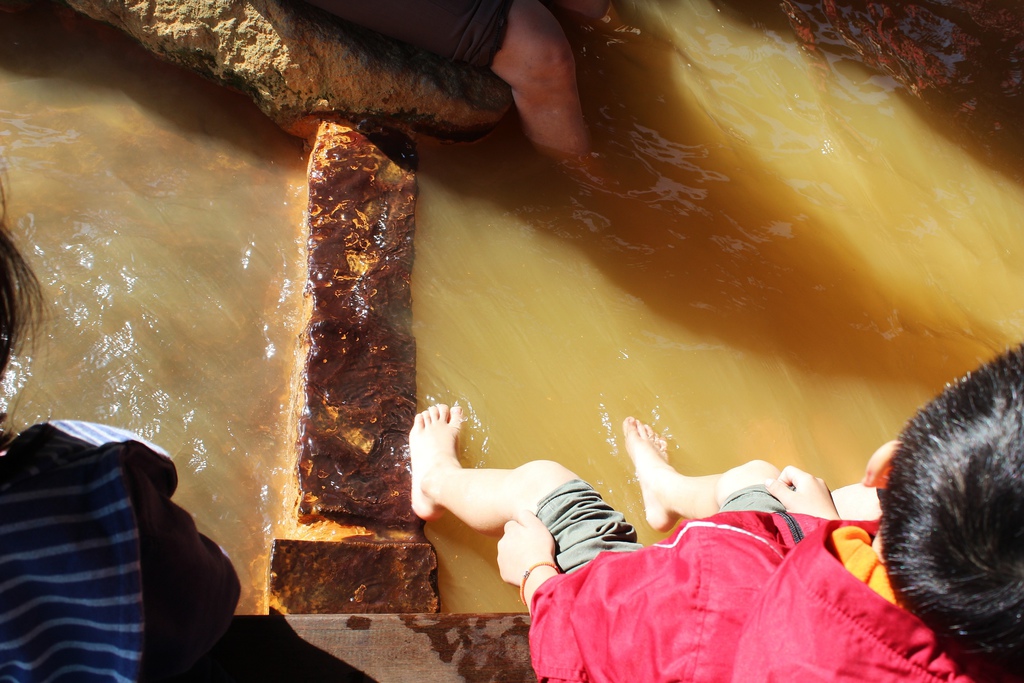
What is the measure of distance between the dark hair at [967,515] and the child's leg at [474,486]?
3.12ft

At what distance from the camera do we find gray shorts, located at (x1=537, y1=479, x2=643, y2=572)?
159cm

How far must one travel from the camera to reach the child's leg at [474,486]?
1.79 m

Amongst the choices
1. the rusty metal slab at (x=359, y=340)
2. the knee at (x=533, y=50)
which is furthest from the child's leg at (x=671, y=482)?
the knee at (x=533, y=50)

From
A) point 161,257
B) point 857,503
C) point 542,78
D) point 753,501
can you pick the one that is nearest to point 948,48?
point 542,78

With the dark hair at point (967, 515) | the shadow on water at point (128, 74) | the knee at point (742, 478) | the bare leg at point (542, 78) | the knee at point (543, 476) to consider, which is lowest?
the shadow on water at point (128, 74)

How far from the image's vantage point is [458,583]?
Result: 189cm

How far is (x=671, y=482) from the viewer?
2035 millimetres

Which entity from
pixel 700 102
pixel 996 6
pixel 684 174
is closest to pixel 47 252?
pixel 684 174

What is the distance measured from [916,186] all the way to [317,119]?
2499 millimetres

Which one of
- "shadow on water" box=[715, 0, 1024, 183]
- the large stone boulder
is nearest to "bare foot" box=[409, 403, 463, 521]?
the large stone boulder

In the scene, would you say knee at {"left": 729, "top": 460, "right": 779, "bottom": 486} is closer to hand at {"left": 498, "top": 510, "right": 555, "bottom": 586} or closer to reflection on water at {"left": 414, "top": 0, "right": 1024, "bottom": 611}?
reflection on water at {"left": 414, "top": 0, "right": 1024, "bottom": 611}

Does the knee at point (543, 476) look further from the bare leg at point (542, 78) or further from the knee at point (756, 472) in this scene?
the bare leg at point (542, 78)

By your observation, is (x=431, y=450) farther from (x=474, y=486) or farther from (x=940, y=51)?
(x=940, y=51)

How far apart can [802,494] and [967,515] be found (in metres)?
0.95
